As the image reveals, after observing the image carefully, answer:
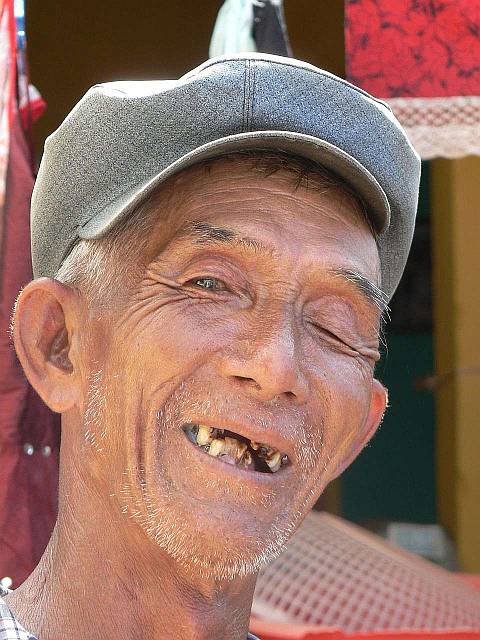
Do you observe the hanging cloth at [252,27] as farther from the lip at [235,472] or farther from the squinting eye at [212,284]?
the lip at [235,472]

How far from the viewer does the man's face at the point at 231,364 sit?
4.28 feet

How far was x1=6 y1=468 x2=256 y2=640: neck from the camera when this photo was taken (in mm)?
1396

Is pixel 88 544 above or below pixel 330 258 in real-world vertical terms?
below

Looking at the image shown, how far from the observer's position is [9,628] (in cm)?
135

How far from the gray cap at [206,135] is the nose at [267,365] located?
243 millimetres

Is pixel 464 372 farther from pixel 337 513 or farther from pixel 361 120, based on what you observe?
pixel 361 120

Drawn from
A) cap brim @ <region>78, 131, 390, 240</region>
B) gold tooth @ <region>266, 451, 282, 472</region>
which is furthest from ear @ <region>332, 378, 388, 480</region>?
cap brim @ <region>78, 131, 390, 240</region>

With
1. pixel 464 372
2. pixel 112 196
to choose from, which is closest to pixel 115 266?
pixel 112 196

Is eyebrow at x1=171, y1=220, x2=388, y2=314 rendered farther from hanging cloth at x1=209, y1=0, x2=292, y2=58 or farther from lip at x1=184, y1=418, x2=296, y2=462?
hanging cloth at x1=209, y1=0, x2=292, y2=58

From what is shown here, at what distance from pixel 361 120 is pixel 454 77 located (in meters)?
0.71

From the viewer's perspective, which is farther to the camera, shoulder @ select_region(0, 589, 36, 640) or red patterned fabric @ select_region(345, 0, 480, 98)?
red patterned fabric @ select_region(345, 0, 480, 98)

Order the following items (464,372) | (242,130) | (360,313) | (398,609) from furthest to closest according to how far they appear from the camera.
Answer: (464,372) → (398,609) → (360,313) → (242,130)

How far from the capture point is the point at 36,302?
1.44m

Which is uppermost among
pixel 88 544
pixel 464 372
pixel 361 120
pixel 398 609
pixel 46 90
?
pixel 361 120
